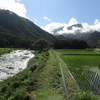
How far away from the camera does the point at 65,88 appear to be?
15.8 m

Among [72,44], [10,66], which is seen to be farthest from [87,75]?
[72,44]

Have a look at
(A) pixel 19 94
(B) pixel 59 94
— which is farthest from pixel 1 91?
(B) pixel 59 94

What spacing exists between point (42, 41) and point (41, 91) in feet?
333

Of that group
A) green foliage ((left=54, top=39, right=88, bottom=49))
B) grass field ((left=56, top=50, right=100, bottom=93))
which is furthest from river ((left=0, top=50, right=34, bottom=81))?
green foliage ((left=54, top=39, right=88, bottom=49))

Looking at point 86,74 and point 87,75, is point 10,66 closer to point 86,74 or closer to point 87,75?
point 86,74

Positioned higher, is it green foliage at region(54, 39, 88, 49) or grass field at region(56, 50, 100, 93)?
green foliage at region(54, 39, 88, 49)

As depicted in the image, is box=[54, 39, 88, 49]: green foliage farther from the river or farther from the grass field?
the grass field

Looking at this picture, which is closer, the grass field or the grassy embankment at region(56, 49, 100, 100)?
the grassy embankment at region(56, 49, 100, 100)

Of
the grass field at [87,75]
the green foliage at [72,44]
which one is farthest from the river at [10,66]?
the green foliage at [72,44]

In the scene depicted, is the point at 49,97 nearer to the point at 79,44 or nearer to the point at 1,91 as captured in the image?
the point at 1,91

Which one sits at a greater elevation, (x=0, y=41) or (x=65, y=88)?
(x=0, y=41)

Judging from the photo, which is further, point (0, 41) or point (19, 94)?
point (0, 41)

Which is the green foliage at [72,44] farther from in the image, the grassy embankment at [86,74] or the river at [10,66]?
the grassy embankment at [86,74]

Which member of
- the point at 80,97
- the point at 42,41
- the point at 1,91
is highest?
the point at 42,41
